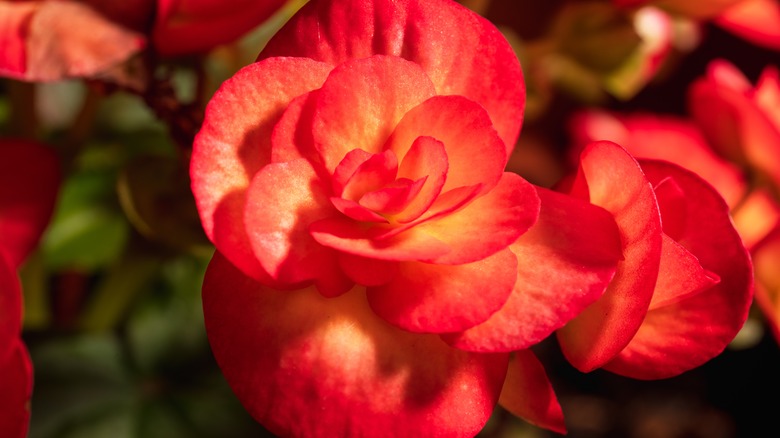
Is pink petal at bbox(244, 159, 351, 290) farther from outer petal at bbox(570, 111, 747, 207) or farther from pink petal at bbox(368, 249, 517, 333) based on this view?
outer petal at bbox(570, 111, 747, 207)

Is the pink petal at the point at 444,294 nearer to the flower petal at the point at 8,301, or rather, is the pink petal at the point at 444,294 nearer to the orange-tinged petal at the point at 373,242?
the orange-tinged petal at the point at 373,242

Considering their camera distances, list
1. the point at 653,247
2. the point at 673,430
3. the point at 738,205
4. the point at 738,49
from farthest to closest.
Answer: the point at 738,49
the point at 673,430
the point at 738,205
the point at 653,247

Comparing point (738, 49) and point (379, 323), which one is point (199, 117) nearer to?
point (379, 323)

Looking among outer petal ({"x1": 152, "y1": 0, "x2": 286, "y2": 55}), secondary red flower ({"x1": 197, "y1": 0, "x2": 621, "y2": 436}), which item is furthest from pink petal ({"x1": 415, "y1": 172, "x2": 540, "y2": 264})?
outer petal ({"x1": 152, "y1": 0, "x2": 286, "y2": 55})

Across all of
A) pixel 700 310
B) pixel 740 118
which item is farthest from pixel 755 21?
pixel 700 310

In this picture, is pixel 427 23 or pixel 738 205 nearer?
pixel 427 23

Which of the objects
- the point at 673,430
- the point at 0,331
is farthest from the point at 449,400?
the point at 673,430

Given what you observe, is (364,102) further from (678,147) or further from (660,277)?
(678,147)
